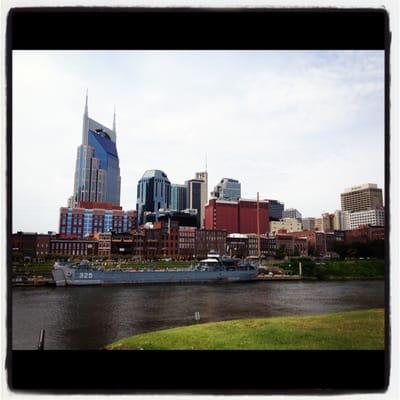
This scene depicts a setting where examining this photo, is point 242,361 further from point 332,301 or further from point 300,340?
point 332,301

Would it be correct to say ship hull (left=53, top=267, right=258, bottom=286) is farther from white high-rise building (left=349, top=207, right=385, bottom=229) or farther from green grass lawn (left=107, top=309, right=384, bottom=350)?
green grass lawn (left=107, top=309, right=384, bottom=350)

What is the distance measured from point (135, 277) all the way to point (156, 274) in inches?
30.6

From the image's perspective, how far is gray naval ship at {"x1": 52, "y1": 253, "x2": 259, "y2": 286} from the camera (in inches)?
527

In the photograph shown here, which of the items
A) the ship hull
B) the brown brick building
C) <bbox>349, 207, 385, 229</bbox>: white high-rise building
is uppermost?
<bbox>349, 207, 385, 229</bbox>: white high-rise building

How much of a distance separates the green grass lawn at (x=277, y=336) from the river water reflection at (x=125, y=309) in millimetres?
1449

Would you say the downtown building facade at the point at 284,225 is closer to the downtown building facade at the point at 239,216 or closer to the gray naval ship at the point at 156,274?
the downtown building facade at the point at 239,216

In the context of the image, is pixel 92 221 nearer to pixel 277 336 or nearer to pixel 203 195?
pixel 203 195

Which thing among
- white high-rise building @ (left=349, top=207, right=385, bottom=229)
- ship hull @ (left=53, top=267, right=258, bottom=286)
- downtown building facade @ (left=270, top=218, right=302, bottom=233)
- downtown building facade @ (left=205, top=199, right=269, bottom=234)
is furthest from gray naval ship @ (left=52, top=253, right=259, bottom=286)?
Answer: downtown building facade @ (left=270, top=218, right=302, bottom=233)

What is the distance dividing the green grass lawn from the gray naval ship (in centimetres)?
1032

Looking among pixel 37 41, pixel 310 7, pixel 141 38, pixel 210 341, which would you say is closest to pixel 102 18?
pixel 141 38

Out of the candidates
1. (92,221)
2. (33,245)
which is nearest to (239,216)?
(92,221)

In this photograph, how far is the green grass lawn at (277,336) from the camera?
2.97 meters

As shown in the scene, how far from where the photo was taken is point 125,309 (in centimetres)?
821

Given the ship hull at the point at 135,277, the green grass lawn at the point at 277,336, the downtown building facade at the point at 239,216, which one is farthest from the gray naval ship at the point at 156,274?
the green grass lawn at the point at 277,336
